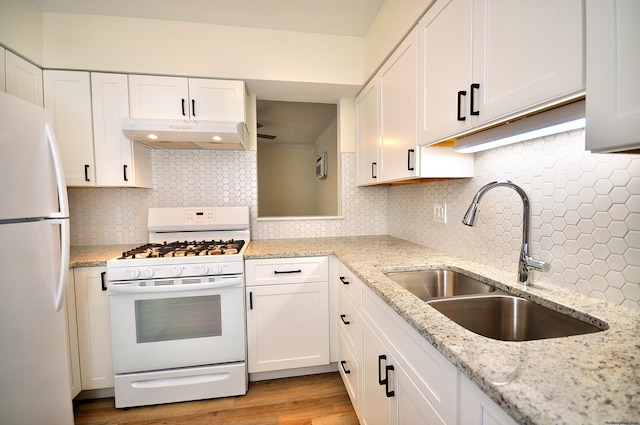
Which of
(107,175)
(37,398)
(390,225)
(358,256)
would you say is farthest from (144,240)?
(390,225)

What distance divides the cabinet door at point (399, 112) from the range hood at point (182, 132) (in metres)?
1.00

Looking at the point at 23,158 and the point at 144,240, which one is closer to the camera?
the point at 23,158

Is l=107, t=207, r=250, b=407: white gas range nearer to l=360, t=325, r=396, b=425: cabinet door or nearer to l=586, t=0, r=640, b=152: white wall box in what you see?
l=360, t=325, r=396, b=425: cabinet door

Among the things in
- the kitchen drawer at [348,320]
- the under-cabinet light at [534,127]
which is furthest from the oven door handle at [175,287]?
the under-cabinet light at [534,127]

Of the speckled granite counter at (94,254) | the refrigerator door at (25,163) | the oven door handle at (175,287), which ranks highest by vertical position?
the refrigerator door at (25,163)

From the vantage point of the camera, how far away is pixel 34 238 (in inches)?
48.2

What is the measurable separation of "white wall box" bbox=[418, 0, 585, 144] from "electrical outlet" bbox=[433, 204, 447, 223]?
58cm

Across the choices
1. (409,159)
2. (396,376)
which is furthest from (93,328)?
(409,159)

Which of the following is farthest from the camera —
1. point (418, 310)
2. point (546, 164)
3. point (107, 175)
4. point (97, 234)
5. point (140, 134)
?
point (97, 234)

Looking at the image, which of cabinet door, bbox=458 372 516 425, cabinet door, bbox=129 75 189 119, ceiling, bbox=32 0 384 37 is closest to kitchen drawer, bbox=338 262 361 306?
cabinet door, bbox=458 372 516 425

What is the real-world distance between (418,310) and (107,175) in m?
2.23

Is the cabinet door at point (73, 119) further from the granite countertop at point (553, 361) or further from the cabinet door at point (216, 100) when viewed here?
the granite countertop at point (553, 361)

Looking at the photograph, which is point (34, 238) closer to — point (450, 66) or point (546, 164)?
point (450, 66)

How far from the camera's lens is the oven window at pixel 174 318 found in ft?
5.67
